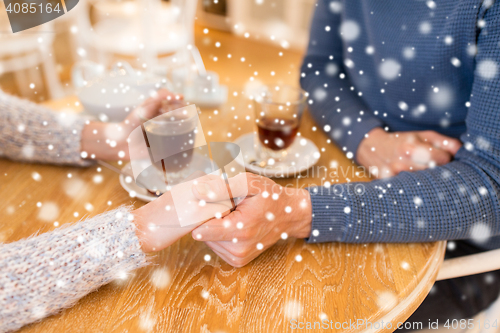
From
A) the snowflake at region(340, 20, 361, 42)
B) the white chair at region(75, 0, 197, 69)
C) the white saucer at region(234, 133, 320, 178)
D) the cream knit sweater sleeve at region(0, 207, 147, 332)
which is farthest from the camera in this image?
the white chair at region(75, 0, 197, 69)

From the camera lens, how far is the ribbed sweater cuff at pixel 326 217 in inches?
22.8

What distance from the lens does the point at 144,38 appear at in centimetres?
213

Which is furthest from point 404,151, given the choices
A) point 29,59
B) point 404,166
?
point 29,59

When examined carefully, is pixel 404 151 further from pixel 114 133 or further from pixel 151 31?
pixel 151 31

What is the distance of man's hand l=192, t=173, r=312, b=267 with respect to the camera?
523 millimetres

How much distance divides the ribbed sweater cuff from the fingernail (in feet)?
0.60

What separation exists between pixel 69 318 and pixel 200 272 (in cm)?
17

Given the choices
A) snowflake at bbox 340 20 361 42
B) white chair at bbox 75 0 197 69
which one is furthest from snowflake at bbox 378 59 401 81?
white chair at bbox 75 0 197 69

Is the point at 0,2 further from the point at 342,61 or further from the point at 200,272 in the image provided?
the point at 200,272

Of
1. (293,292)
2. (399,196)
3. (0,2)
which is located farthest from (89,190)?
(0,2)

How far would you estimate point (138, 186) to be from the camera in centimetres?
67

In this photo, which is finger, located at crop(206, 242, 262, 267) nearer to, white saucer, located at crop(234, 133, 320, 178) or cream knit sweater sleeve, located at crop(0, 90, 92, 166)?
white saucer, located at crop(234, 133, 320, 178)

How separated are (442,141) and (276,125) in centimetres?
35

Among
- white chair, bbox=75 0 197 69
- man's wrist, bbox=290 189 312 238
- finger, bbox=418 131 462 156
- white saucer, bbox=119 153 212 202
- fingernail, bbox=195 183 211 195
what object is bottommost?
white chair, bbox=75 0 197 69
